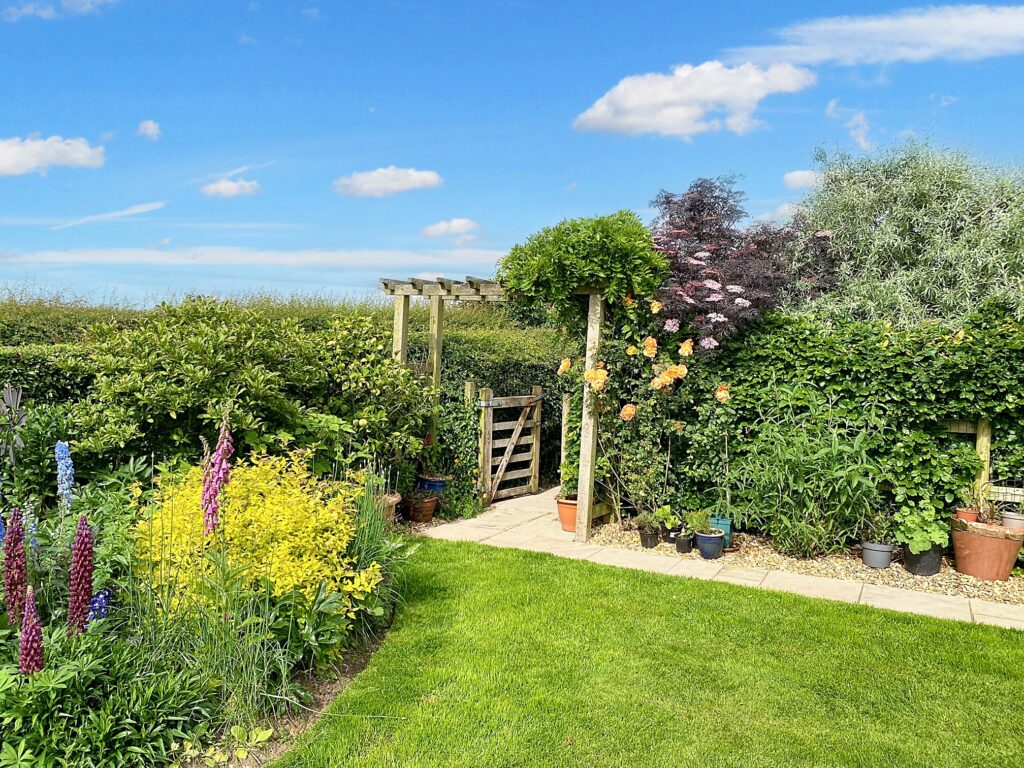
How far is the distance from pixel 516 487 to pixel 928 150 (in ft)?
22.5

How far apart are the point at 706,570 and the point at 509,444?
316 centimetres

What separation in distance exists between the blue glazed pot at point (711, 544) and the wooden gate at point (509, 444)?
2.70 meters

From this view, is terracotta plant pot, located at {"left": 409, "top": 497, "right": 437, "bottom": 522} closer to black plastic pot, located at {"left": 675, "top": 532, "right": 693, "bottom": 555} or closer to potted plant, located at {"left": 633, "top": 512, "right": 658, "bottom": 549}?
potted plant, located at {"left": 633, "top": 512, "right": 658, "bottom": 549}

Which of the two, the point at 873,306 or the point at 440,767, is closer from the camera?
the point at 440,767

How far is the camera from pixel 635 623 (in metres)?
4.60

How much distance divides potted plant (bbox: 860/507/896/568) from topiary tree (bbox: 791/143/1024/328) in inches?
116

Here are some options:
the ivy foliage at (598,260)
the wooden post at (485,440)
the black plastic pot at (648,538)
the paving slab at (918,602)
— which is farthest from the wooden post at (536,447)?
the paving slab at (918,602)

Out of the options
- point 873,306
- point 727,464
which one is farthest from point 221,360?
point 873,306

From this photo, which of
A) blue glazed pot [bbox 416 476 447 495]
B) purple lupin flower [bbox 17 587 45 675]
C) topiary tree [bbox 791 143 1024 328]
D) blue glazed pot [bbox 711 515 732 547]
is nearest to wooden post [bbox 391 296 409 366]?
blue glazed pot [bbox 416 476 447 495]

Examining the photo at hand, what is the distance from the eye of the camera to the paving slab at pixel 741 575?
5.60m

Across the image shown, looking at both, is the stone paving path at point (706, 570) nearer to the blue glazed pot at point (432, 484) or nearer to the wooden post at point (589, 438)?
the wooden post at point (589, 438)

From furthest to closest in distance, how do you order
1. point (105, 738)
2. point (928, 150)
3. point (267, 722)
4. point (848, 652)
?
point (928, 150) → point (848, 652) → point (267, 722) → point (105, 738)

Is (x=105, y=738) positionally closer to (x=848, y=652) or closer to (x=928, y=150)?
(x=848, y=652)

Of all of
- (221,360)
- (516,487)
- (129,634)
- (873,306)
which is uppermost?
(873,306)
